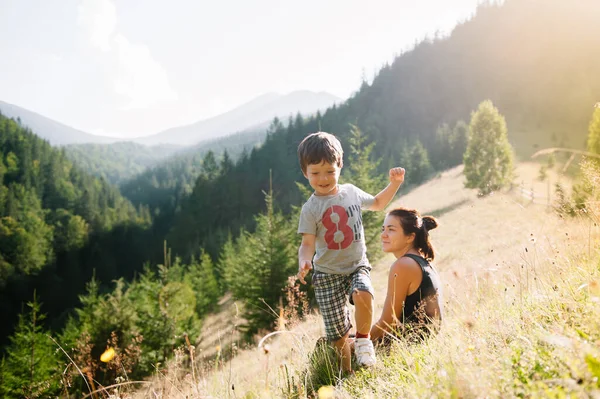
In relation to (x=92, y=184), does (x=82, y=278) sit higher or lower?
lower

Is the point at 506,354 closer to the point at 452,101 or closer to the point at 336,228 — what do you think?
the point at 336,228

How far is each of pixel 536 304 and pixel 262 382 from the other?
6.28ft

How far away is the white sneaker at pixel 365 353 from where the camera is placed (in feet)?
7.88

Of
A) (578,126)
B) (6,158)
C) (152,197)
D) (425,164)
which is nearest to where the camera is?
(425,164)

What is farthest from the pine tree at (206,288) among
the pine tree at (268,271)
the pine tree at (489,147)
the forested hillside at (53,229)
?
the forested hillside at (53,229)

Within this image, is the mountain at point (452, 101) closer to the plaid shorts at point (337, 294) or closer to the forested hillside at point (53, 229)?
the forested hillside at point (53, 229)

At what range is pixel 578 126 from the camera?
270ft

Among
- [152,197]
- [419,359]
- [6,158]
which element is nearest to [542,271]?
[419,359]

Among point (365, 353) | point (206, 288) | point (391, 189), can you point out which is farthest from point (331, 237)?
point (206, 288)

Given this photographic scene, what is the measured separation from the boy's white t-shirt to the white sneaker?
2.07ft

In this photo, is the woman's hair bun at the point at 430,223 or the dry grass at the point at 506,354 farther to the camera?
the woman's hair bun at the point at 430,223

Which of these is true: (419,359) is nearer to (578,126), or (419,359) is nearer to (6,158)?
(578,126)

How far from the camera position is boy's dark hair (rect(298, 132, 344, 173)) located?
3.02m

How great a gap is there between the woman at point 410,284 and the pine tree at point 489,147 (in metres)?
24.5
